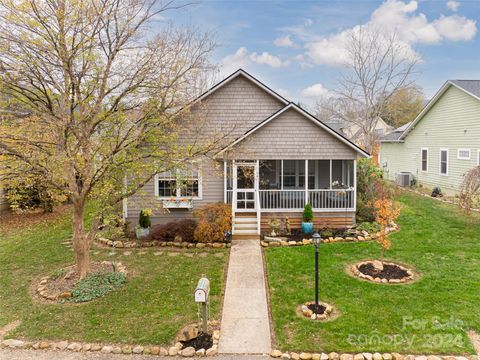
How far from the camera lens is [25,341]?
6059mm

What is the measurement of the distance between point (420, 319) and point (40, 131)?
920 centimetres

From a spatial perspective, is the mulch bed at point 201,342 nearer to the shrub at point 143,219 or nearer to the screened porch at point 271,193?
the screened porch at point 271,193

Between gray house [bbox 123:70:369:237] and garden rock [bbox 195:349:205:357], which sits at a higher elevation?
gray house [bbox 123:70:369:237]

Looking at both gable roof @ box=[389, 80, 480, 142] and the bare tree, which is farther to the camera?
the bare tree

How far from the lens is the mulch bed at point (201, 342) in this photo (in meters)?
5.84

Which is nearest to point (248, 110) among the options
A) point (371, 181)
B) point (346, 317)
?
point (371, 181)

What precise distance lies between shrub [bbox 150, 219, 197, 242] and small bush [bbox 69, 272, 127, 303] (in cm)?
347

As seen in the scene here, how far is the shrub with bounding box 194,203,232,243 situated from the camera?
1184cm

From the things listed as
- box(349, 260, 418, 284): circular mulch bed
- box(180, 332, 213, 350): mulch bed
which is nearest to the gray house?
box(349, 260, 418, 284): circular mulch bed

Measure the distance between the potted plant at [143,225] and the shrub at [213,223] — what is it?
2.03m

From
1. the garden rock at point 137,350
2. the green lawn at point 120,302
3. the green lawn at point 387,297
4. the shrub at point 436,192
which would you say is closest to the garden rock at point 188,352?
the green lawn at point 120,302

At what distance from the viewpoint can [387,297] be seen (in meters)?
7.45

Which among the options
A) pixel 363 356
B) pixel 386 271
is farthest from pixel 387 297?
pixel 363 356

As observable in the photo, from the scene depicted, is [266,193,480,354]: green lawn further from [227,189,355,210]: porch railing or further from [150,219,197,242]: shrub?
[150,219,197,242]: shrub
